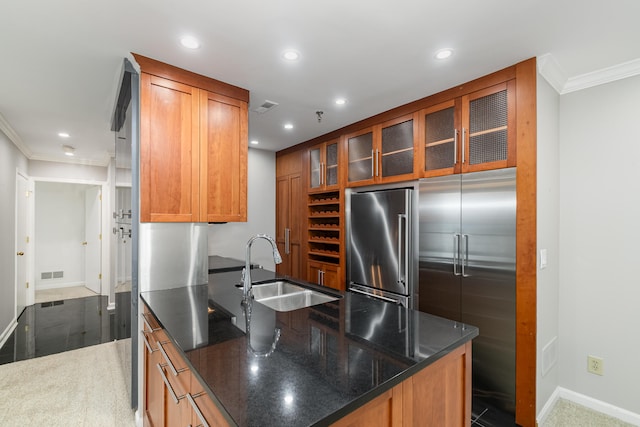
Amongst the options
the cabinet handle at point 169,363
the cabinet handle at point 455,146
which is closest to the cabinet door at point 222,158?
the cabinet handle at point 169,363

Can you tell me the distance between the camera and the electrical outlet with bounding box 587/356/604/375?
2301 mm

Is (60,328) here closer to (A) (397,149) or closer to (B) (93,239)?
(B) (93,239)

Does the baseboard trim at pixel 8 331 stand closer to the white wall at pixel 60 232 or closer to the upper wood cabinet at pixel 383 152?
the white wall at pixel 60 232

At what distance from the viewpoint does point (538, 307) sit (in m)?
2.10

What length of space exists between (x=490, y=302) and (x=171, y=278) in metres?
2.37

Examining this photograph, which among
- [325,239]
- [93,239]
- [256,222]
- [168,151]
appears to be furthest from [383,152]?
[93,239]

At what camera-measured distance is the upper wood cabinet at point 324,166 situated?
12.4ft

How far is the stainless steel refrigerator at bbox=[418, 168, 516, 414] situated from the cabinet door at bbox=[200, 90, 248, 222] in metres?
1.64

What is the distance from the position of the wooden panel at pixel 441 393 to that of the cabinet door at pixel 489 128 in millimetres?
1498

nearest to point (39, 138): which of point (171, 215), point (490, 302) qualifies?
point (171, 215)

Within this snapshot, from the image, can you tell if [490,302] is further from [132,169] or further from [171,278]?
[132,169]

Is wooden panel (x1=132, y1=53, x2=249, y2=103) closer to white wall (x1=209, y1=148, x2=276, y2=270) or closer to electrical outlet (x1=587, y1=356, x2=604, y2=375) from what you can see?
white wall (x1=209, y1=148, x2=276, y2=270)

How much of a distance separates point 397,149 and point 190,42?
199 centimetres

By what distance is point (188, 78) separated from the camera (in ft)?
7.30
